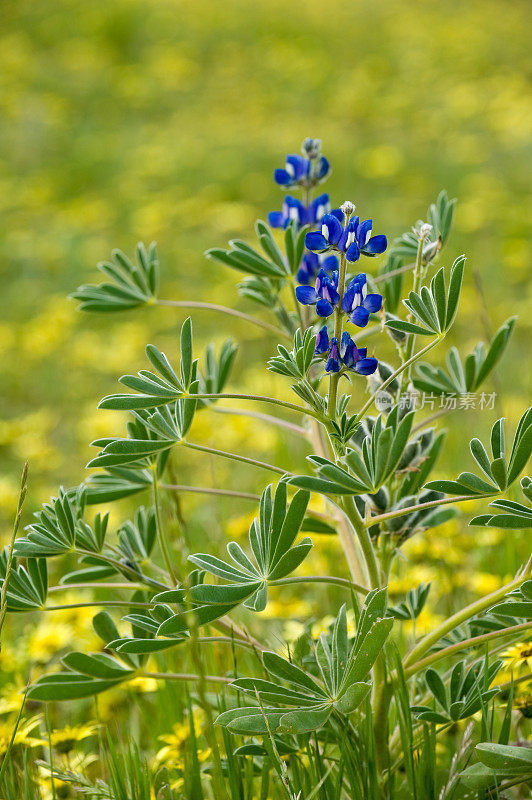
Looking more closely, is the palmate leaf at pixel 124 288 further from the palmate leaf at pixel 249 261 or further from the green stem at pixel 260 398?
the green stem at pixel 260 398

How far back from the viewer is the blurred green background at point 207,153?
3273mm

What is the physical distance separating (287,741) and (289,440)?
1.71m

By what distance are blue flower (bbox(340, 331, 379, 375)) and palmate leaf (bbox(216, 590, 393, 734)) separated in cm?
24

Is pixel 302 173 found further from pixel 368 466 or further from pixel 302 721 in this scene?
pixel 302 721

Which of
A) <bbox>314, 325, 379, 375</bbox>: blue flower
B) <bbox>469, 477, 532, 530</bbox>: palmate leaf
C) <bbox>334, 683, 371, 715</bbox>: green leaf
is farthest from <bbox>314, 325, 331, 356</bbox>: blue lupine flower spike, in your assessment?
<bbox>334, 683, 371, 715</bbox>: green leaf

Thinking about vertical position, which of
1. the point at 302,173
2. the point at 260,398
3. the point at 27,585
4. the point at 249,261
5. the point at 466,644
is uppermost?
the point at 302,173

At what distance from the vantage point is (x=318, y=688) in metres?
0.82

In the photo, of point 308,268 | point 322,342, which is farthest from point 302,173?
point 322,342

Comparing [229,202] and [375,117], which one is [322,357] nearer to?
[229,202]

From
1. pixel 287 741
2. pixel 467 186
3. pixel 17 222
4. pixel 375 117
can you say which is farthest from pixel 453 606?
pixel 375 117

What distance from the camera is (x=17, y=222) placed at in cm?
506

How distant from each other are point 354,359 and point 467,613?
318 mm

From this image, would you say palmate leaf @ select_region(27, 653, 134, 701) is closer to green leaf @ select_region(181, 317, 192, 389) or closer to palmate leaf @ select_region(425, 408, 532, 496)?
green leaf @ select_region(181, 317, 192, 389)

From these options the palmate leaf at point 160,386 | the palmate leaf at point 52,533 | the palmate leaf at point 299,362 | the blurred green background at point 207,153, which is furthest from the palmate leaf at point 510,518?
the blurred green background at point 207,153
